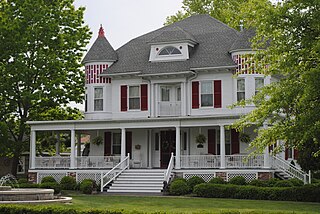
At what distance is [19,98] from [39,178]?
609cm

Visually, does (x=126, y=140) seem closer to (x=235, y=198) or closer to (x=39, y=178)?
(x=39, y=178)

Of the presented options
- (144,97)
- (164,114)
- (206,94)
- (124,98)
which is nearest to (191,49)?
(206,94)

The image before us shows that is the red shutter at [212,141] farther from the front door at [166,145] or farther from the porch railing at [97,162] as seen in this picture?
the porch railing at [97,162]

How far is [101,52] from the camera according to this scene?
1521 inches

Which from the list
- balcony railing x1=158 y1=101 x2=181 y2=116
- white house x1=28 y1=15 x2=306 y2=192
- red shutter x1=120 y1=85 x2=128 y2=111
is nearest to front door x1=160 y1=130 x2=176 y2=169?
white house x1=28 y1=15 x2=306 y2=192

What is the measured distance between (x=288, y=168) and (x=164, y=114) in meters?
7.88

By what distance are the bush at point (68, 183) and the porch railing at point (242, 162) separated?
864 cm

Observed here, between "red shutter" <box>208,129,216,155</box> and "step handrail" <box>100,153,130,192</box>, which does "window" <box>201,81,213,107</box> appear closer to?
"red shutter" <box>208,129,216,155</box>

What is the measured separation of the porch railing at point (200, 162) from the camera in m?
33.3

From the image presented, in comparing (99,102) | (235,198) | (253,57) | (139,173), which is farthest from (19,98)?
(253,57)

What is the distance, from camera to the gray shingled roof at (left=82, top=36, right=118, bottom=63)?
125ft

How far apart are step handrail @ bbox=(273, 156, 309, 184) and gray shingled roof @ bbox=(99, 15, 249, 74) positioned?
19.7 ft

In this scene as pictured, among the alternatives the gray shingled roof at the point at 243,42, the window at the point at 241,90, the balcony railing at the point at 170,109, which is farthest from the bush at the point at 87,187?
the gray shingled roof at the point at 243,42

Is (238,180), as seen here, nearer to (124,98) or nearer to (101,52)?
(124,98)
